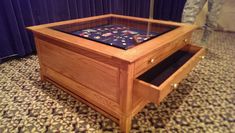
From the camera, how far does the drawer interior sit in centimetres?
109

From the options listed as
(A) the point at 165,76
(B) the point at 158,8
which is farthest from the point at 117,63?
(B) the point at 158,8

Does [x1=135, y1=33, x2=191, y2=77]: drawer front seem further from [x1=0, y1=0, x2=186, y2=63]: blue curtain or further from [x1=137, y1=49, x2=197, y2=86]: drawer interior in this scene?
[x1=0, y1=0, x2=186, y2=63]: blue curtain

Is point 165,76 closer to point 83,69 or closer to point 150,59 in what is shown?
point 150,59

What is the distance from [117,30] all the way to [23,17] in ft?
4.11

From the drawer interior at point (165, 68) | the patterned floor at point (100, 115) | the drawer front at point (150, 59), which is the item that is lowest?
the patterned floor at point (100, 115)

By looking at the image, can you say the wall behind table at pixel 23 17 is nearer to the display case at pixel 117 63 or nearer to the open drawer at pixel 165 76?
the display case at pixel 117 63

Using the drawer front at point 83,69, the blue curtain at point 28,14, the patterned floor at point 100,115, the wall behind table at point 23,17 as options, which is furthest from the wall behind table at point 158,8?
the drawer front at point 83,69

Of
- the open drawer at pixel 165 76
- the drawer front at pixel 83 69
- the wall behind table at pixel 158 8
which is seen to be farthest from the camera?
the wall behind table at pixel 158 8

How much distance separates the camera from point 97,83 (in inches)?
45.4

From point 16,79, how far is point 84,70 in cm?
90

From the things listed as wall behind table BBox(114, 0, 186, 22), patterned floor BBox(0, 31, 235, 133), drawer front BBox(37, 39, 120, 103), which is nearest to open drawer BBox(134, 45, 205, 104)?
drawer front BBox(37, 39, 120, 103)

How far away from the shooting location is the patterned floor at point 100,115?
115 cm

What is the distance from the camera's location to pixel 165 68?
1.23m

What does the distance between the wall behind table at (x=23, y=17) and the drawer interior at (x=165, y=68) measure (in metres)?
1.65
